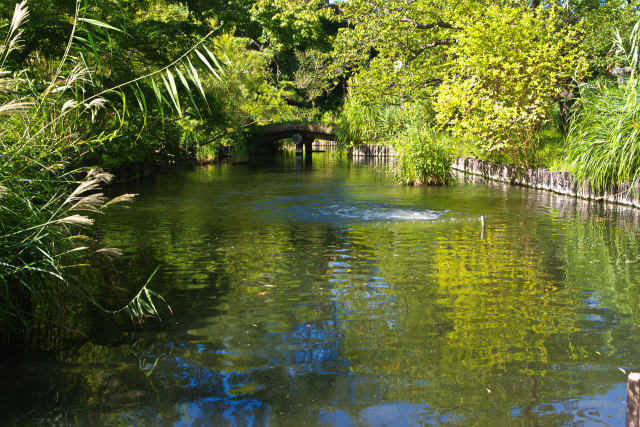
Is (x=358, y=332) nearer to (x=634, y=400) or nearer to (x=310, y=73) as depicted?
(x=634, y=400)

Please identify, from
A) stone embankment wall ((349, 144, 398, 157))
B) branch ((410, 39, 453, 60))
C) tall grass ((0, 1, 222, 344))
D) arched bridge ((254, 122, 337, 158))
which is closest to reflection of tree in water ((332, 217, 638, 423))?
tall grass ((0, 1, 222, 344))

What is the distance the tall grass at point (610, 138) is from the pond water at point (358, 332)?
2.17 metres

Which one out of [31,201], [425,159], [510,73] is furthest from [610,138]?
[31,201]

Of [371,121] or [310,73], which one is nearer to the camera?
[371,121]

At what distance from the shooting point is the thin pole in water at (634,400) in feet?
10.1

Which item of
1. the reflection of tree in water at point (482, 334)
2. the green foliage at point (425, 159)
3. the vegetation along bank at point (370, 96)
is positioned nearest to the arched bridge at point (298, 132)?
the vegetation along bank at point (370, 96)

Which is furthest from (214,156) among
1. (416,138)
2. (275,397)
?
(275,397)

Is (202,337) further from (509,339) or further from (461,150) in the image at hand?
(461,150)

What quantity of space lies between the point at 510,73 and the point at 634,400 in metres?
17.7

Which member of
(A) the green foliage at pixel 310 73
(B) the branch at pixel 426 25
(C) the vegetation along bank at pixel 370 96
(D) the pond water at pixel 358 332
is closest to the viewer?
(D) the pond water at pixel 358 332

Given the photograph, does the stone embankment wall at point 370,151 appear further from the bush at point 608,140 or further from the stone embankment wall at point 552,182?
the bush at point 608,140

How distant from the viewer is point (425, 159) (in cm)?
2075

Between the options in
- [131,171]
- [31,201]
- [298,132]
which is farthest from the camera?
[298,132]

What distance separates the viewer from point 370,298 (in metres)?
7.64
